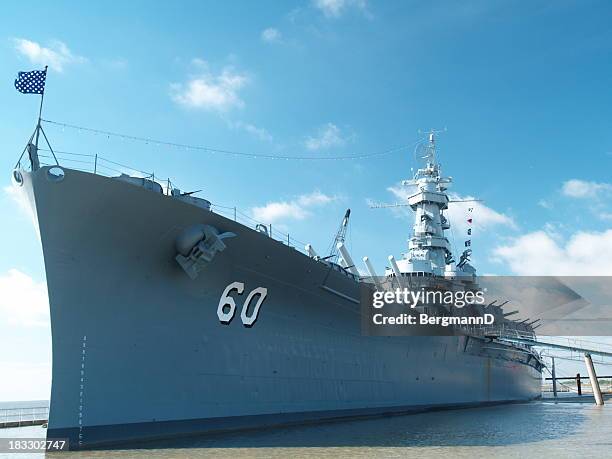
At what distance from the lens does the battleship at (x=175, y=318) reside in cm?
1051

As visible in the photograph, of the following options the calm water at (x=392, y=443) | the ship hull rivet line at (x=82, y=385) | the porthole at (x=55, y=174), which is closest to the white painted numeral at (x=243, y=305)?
the calm water at (x=392, y=443)

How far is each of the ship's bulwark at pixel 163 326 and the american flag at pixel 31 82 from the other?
5.76ft

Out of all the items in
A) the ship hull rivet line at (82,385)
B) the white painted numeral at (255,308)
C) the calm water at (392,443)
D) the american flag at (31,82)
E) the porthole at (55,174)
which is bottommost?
the calm water at (392,443)

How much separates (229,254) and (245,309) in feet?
5.01

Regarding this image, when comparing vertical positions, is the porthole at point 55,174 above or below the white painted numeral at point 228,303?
above

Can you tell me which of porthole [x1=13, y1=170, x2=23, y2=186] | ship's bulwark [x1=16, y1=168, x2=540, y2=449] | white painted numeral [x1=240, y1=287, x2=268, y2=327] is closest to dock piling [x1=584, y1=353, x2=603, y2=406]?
ship's bulwark [x1=16, y1=168, x2=540, y2=449]

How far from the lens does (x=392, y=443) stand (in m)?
12.3

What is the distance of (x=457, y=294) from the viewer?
26578 millimetres

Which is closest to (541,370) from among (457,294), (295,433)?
(457,294)

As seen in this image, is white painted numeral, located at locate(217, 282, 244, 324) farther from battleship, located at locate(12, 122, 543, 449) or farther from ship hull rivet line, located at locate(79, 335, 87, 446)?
ship hull rivet line, located at locate(79, 335, 87, 446)

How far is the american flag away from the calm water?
6.73m

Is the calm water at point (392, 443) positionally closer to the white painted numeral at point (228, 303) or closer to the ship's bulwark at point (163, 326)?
the ship's bulwark at point (163, 326)

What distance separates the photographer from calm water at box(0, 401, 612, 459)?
1040cm

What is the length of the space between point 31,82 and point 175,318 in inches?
216
